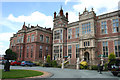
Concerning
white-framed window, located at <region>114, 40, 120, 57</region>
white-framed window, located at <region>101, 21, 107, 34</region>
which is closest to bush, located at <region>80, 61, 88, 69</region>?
white-framed window, located at <region>114, 40, 120, 57</region>

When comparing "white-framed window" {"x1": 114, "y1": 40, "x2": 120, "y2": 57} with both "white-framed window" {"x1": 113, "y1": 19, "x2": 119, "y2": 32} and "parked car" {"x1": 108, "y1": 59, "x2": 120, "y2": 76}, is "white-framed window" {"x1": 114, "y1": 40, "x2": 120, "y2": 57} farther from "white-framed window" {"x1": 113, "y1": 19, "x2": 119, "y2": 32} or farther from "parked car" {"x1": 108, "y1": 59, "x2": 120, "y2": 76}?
"parked car" {"x1": 108, "y1": 59, "x2": 120, "y2": 76}

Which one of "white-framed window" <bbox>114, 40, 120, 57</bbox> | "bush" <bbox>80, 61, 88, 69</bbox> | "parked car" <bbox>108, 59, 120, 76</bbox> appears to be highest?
"white-framed window" <bbox>114, 40, 120, 57</bbox>

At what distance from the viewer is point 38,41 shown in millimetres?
32281

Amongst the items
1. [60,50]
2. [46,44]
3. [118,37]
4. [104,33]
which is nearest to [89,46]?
[104,33]

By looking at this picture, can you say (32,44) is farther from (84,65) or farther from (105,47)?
(105,47)

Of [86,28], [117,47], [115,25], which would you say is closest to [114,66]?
[117,47]

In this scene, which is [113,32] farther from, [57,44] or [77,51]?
[57,44]

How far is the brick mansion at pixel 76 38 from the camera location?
2238 centimetres

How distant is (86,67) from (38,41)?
1701 cm

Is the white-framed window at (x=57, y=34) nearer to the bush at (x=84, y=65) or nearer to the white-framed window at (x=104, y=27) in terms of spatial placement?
the white-framed window at (x=104, y=27)

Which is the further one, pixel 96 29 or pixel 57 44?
→ pixel 57 44

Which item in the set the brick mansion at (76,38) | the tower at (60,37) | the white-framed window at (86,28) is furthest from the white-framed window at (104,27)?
the tower at (60,37)

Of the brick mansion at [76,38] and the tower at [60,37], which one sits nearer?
the brick mansion at [76,38]

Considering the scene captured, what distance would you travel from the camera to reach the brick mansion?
73.4 feet
